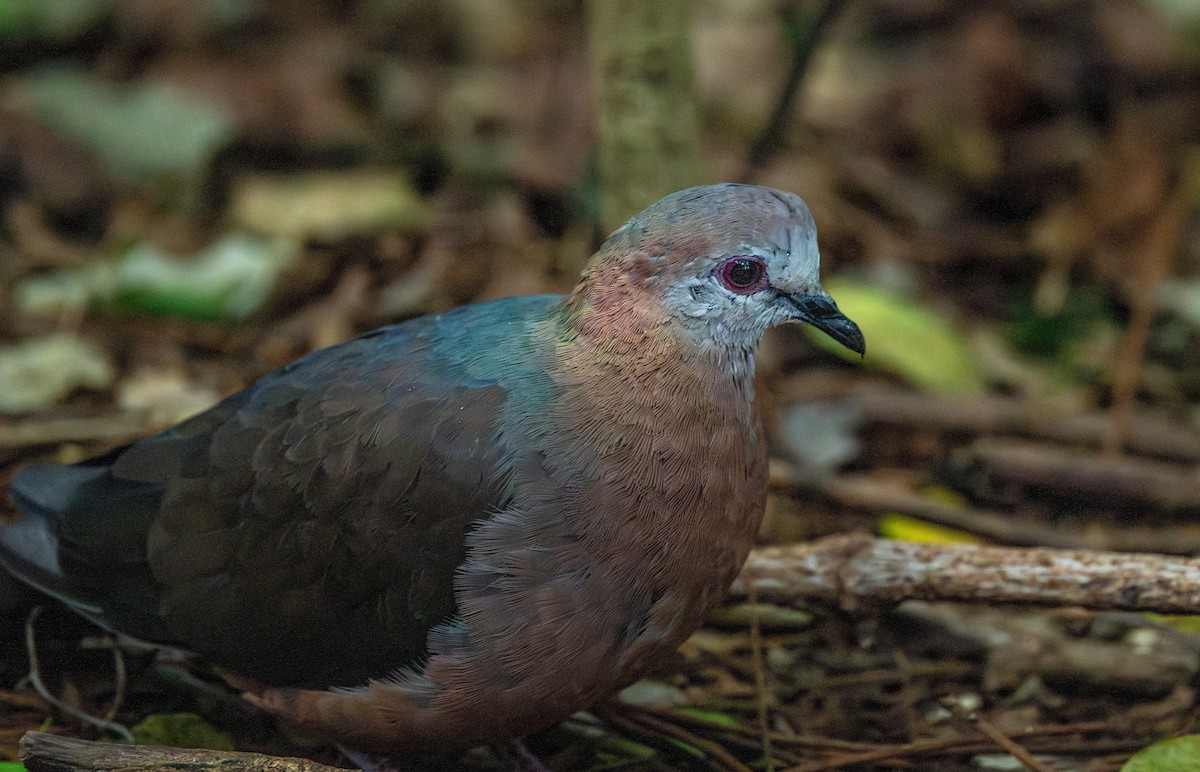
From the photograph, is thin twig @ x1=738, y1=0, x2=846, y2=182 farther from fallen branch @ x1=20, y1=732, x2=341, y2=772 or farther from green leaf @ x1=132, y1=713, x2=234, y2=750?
fallen branch @ x1=20, y1=732, x2=341, y2=772

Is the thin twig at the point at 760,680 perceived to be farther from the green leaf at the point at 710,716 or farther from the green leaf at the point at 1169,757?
the green leaf at the point at 1169,757

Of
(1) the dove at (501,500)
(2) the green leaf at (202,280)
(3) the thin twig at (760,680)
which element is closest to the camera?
(1) the dove at (501,500)

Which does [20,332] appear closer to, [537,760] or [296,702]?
[296,702]

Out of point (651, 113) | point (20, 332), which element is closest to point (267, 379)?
point (651, 113)

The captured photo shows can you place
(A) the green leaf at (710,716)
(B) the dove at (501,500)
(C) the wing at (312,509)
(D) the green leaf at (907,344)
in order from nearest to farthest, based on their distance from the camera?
(B) the dove at (501,500)
(C) the wing at (312,509)
(A) the green leaf at (710,716)
(D) the green leaf at (907,344)

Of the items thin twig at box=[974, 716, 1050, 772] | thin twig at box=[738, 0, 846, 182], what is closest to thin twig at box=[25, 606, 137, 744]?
thin twig at box=[974, 716, 1050, 772]

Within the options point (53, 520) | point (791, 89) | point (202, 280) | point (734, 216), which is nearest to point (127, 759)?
point (53, 520)

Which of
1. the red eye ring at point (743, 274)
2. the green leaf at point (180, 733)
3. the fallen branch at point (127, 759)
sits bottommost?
the fallen branch at point (127, 759)

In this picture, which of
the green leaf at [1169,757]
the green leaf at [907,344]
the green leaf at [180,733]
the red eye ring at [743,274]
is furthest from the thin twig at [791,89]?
the green leaf at [180,733]
